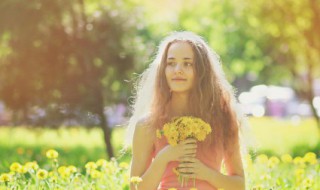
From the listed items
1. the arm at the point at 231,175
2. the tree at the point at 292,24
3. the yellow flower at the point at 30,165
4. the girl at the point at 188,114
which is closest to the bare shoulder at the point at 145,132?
the girl at the point at 188,114

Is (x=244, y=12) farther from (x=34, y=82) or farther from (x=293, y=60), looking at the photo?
(x=34, y=82)

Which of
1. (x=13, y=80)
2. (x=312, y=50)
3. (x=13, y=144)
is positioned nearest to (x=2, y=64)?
(x=13, y=80)

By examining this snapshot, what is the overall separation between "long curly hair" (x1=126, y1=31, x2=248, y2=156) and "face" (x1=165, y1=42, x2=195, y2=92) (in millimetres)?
38

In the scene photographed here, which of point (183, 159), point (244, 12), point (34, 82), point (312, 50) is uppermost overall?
point (244, 12)

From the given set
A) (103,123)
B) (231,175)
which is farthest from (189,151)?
(103,123)

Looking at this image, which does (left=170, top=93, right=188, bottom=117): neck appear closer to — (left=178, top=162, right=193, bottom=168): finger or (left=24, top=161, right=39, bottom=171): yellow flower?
(left=178, top=162, right=193, bottom=168): finger

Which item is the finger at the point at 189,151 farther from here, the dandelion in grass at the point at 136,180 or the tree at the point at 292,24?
the tree at the point at 292,24

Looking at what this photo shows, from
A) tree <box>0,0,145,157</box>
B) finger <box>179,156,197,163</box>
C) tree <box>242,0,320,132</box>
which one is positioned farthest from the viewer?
tree <box>242,0,320,132</box>

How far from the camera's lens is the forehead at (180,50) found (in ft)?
12.7

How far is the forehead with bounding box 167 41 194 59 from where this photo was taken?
388cm

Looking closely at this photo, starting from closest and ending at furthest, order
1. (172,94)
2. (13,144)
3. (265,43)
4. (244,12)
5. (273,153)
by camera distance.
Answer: (172,94) < (273,153) < (13,144) < (244,12) < (265,43)

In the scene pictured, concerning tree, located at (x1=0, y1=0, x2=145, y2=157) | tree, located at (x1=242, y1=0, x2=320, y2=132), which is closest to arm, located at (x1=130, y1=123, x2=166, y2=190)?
tree, located at (x1=0, y1=0, x2=145, y2=157)

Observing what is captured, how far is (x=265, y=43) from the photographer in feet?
50.6

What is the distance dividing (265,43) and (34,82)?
7.93 m
